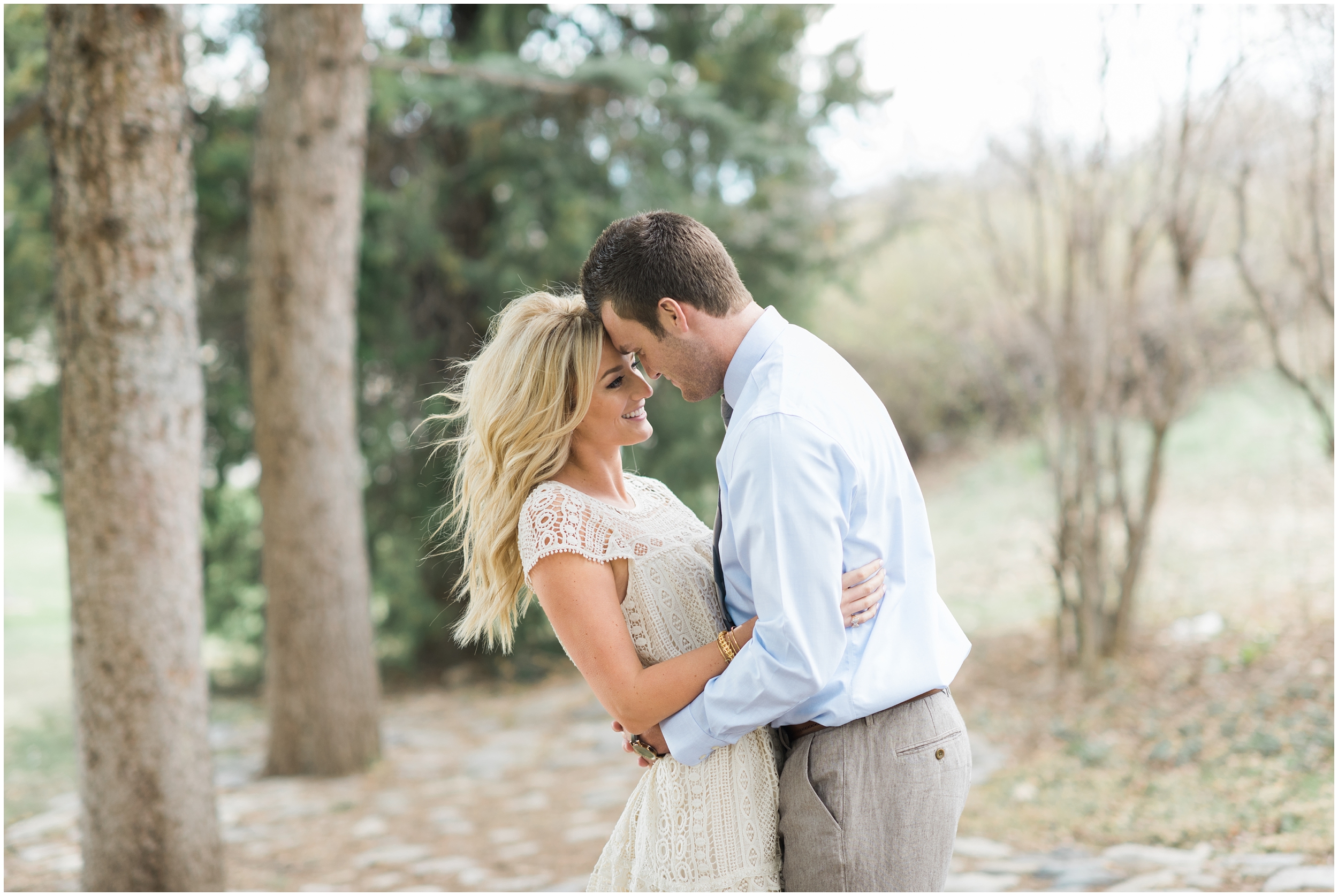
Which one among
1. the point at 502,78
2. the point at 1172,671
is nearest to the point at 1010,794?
the point at 1172,671

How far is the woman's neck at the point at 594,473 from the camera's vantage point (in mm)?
2291

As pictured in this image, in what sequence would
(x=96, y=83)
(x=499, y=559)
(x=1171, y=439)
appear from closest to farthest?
(x=499, y=559), (x=96, y=83), (x=1171, y=439)

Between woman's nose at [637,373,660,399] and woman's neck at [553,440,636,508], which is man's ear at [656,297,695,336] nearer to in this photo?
woman's nose at [637,373,660,399]

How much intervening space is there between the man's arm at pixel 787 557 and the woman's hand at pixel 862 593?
9 cm

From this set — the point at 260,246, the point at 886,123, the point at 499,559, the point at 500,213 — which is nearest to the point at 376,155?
the point at 500,213

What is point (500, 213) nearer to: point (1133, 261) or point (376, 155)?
point (376, 155)

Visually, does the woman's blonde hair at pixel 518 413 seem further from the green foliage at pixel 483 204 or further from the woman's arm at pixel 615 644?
the green foliage at pixel 483 204

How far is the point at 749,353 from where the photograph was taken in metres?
2.02

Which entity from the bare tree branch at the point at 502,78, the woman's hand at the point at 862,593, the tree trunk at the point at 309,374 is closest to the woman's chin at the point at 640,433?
the woman's hand at the point at 862,593

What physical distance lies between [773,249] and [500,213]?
7.67 feet

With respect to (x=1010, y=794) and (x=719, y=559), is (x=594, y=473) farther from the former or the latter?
(x=1010, y=794)

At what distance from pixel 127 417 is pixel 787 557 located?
9.93 feet

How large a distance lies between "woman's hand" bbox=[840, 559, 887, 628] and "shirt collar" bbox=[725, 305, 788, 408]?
0.41m

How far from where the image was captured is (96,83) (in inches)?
143
